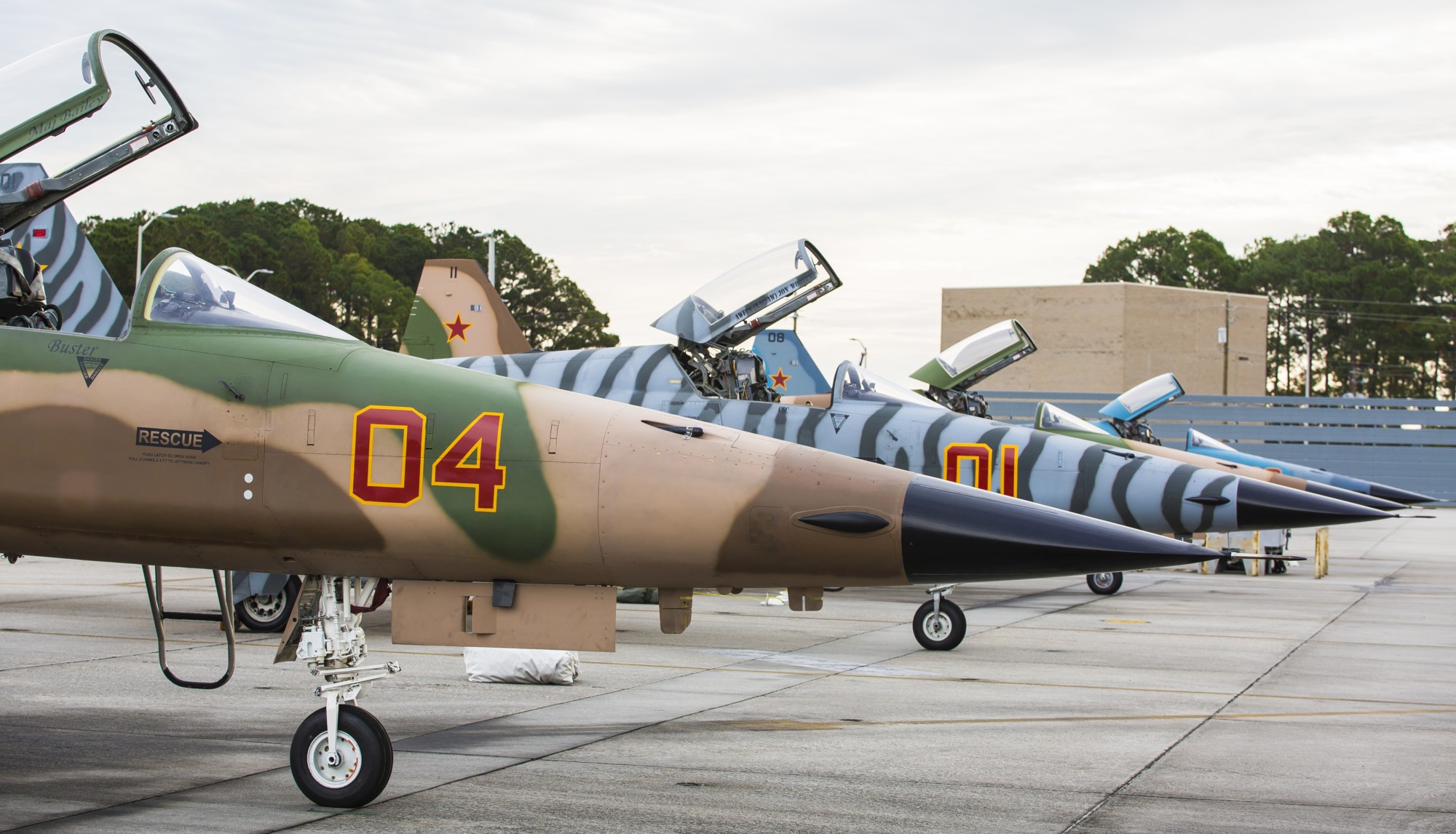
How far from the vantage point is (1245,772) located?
23.4 ft

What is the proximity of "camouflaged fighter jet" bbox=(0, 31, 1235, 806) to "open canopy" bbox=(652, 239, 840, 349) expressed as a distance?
737 centimetres

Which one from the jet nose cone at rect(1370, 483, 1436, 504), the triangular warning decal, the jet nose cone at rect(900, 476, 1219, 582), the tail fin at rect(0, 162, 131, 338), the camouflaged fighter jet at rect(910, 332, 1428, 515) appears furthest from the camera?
the jet nose cone at rect(1370, 483, 1436, 504)

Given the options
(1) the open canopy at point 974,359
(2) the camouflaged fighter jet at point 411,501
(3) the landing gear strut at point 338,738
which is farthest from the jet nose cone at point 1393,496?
(3) the landing gear strut at point 338,738

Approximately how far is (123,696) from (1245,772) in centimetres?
701

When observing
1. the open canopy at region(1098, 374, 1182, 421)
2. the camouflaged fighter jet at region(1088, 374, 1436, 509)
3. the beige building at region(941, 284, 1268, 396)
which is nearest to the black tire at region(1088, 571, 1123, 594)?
the camouflaged fighter jet at region(1088, 374, 1436, 509)

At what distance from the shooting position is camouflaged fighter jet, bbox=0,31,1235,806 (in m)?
5.67

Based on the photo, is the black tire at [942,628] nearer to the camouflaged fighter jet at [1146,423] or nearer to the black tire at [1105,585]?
the black tire at [1105,585]

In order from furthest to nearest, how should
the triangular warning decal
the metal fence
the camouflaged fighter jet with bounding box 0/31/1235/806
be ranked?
the metal fence < the triangular warning decal < the camouflaged fighter jet with bounding box 0/31/1235/806

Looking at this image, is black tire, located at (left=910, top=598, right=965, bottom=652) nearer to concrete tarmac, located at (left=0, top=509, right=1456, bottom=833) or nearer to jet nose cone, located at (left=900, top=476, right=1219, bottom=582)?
concrete tarmac, located at (left=0, top=509, right=1456, bottom=833)

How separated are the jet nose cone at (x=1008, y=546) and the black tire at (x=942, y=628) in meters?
6.29

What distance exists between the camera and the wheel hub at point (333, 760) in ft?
19.5

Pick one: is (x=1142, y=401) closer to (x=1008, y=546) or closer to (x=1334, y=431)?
(x=1008, y=546)

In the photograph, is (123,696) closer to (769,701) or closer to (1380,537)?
(769,701)

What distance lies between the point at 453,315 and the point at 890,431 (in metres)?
7.78
